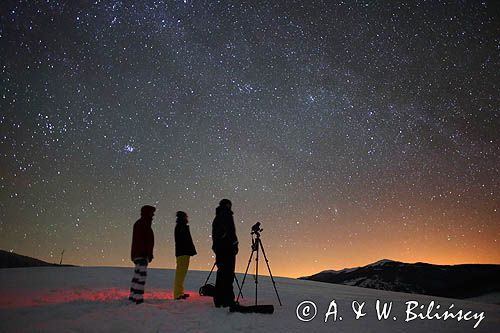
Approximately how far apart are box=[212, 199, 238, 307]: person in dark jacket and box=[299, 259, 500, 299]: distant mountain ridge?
194 ft

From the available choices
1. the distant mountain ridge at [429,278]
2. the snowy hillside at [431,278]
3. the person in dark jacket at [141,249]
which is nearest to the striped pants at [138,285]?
the person in dark jacket at [141,249]

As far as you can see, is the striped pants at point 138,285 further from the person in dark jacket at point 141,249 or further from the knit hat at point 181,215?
the knit hat at point 181,215

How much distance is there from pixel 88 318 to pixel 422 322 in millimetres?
6757

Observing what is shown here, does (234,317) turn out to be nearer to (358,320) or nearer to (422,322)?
(358,320)

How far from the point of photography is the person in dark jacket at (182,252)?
302 inches

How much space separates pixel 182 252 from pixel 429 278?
7984cm

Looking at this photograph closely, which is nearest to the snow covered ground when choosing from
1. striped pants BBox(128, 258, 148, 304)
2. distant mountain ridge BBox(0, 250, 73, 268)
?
striped pants BBox(128, 258, 148, 304)

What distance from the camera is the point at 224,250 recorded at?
23.6ft

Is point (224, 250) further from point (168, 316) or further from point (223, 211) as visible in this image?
point (168, 316)

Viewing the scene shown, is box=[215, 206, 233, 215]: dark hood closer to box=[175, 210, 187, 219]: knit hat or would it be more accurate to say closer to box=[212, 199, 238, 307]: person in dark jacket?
box=[212, 199, 238, 307]: person in dark jacket

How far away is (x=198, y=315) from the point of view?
5.93 metres

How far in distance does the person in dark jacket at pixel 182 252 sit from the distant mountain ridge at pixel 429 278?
59.3 meters

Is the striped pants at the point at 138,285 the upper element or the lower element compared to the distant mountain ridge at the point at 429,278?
upper

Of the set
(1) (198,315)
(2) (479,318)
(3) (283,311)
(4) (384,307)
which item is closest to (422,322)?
(4) (384,307)
